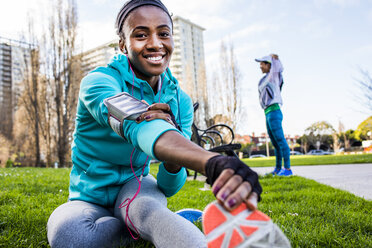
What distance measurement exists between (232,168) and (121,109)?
0.51m

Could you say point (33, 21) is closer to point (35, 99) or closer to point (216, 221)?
point (35, 99)

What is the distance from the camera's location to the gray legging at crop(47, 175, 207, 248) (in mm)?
1292

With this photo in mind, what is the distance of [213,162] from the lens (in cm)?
83

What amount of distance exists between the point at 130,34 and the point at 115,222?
1.06m

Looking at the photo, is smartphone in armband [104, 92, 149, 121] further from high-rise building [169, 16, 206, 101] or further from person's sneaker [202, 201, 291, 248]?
high-rise building [169, 16, 206, 101]

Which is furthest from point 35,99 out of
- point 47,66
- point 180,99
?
point 180,99

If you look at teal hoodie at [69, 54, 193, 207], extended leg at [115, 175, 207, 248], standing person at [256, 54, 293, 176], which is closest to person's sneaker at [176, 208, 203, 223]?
teal hoodie at [69, 54, 193, 207]

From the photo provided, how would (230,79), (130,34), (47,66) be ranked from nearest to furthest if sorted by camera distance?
1. (130,34)
2. (47,66)
3. (230,79)

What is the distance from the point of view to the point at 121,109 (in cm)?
110

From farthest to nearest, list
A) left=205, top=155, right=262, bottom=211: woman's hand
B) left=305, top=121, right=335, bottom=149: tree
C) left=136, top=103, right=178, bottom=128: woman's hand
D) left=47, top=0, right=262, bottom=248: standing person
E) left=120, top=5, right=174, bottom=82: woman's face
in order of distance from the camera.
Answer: left=305, top=121, right=335, bottom=149: tree, left=120, top=5, right=174, bottom=82: woman's face, left=47, top=0, right=262, bottom=248: standing person, left=136, top=103, right=178, bottom=128: woman's hand, left=205, top=155, right=262, bottom=211: woman's hand

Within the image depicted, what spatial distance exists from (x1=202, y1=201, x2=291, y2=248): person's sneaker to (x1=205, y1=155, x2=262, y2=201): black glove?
0.23ft

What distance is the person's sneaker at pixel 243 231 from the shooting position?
781 mm

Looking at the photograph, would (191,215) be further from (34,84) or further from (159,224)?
(34,84)

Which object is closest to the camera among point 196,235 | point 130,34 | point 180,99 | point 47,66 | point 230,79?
point 196,235
